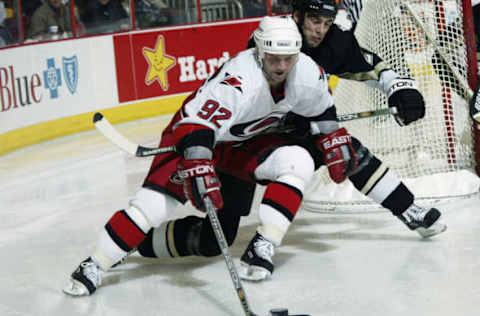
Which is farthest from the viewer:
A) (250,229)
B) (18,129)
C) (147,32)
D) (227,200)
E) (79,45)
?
(147,32)

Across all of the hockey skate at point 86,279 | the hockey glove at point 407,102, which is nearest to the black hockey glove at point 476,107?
the hockey glove at point 407,102

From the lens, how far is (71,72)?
254 inches

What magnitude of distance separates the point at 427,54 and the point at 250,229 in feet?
4.35

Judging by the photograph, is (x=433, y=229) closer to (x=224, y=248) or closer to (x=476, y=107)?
(x=476, y=107)

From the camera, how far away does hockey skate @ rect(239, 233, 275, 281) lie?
2.74 m

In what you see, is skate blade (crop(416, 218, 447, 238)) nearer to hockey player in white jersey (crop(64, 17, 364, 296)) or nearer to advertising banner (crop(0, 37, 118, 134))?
hockey player in white jersey (crop(64, 17, 364, 296))

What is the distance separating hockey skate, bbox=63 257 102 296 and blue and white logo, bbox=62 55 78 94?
384 centimetres

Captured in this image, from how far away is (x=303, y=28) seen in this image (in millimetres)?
3236

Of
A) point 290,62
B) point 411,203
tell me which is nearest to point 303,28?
point 290,62

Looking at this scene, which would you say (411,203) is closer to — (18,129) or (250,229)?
(250,229)

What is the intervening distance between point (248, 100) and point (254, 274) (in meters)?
0.59

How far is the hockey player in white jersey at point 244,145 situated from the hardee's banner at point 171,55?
419cm

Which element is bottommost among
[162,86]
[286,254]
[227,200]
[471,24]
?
[162,86]

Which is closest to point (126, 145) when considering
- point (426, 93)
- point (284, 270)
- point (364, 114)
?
point (284, 270)
